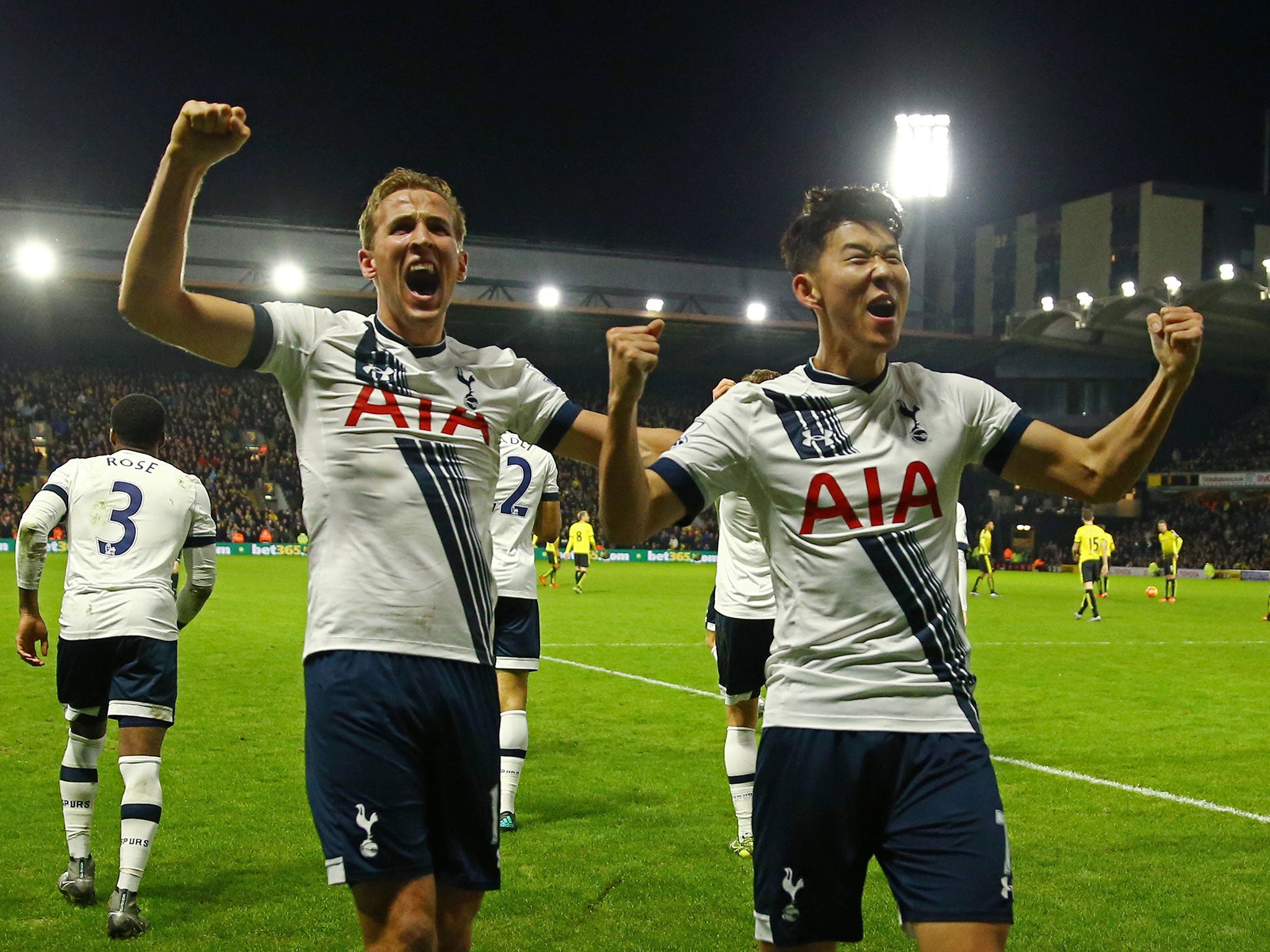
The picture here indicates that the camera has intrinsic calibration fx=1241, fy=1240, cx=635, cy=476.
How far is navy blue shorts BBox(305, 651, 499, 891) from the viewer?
3.08 meters

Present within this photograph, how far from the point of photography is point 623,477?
9.97ft

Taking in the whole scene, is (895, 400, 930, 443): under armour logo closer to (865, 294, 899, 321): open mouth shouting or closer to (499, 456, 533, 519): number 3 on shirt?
(865, 294, 899, 321): open mouth shouting

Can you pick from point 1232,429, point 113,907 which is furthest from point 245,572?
point 1232,429

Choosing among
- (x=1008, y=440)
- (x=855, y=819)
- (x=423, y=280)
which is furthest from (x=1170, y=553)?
(x=423, y=280)

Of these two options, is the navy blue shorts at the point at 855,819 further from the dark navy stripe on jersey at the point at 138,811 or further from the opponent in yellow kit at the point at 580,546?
the opponent in yellow kit at the point at 580,546

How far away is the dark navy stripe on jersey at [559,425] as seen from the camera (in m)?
3.62

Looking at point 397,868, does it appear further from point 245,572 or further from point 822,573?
point 245,572

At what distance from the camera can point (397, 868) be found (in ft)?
10.0

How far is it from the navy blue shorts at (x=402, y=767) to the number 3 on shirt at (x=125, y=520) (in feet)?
9.74

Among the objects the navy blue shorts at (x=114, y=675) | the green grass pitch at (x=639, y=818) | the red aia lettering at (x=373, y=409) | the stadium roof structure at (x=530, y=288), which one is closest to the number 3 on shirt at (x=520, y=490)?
the green grass pitch at (x=639, y=818)

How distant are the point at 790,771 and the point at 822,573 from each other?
50 centimetres

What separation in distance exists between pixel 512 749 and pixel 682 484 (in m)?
4.51

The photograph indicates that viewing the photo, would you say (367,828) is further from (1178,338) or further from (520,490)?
(520,490)

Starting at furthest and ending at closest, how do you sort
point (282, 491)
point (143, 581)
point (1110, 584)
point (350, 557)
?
point (282, 491) → point (1110, 584) → point (143, 581) → point (350, 557)
